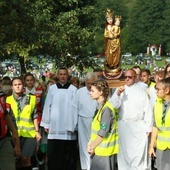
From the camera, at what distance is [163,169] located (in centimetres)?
857

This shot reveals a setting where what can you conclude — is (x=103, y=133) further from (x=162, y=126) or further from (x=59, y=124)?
(x=59, y=124)

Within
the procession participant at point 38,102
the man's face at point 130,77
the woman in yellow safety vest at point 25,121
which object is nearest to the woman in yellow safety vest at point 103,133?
the woman in yellow safety vest at point 25,121

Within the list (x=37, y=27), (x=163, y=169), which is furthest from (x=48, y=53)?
(x=163, y=169)

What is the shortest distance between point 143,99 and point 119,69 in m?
6.60

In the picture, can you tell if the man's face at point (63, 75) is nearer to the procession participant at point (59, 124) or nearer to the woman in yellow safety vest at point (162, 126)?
the procession participant at point (59, 124)

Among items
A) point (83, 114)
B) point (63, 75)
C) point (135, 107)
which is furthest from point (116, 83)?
point (63, 75)

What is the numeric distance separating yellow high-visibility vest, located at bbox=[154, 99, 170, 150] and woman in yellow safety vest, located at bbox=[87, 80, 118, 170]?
83cm

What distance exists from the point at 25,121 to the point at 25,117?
0.22 feet

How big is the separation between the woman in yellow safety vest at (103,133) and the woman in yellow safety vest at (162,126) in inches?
33.1

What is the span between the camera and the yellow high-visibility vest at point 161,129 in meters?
8.41

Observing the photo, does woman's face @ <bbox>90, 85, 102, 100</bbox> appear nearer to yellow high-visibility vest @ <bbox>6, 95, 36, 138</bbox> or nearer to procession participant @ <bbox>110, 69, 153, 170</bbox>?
yellow high-visibility vest @ <bbox>6, 95, 36, 138</bbox>

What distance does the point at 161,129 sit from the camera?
334 inches

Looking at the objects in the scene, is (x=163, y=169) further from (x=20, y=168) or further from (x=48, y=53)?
(x=48, y=53)

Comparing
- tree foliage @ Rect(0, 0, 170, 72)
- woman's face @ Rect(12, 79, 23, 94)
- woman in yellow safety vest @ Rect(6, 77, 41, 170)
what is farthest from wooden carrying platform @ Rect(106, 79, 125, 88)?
woman's face @ Rect(12, 79, 23, 94)
